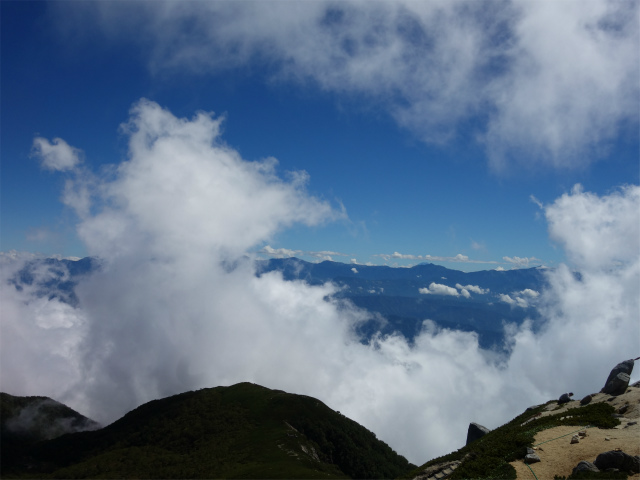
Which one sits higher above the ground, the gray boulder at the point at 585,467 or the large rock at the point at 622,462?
the large rock at the point at 622,462

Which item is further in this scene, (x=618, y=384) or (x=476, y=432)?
(x=476, y=432)

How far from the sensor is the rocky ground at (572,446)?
91.9 feet

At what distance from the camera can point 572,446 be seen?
102 ft

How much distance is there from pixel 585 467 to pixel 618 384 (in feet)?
99.8

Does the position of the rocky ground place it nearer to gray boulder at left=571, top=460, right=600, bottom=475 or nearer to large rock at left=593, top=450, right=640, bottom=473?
large rock at left=593, top=450, right=640, bottom=473

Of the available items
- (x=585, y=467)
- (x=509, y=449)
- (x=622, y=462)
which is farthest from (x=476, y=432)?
(x=622, y=462)

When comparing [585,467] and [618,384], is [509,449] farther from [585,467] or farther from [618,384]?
[618,384]

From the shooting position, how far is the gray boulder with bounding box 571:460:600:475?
2595 centimetres

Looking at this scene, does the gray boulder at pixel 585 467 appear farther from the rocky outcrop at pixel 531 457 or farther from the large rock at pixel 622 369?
the large rock at pixel 622 369

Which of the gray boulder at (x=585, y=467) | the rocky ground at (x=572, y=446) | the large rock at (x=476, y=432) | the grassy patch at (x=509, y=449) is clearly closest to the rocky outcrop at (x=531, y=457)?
the rocky ground at (x=572, y=446)

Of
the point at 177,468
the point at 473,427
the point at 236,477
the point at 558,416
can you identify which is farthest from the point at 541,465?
the point at 177,468

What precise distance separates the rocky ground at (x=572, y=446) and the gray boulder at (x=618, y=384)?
1276 cm

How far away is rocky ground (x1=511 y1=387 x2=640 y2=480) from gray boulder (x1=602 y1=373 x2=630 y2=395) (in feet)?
41.9

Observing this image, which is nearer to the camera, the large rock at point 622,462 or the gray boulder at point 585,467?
the large rock at point 622,462
